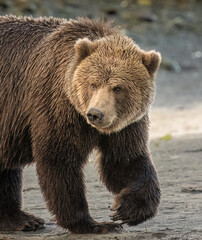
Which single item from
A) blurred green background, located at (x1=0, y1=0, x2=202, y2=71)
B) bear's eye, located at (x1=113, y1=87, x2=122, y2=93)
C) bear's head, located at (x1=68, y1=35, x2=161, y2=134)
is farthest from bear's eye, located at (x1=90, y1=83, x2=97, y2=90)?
blurred green background, located at (x1=0, y1=0, x2=202, y2=71)

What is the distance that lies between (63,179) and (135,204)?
0.68 meters

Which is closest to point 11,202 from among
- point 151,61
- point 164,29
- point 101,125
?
point 101,125

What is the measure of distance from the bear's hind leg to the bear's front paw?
1.20 meters

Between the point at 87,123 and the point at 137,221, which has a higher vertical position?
the point at 87,123

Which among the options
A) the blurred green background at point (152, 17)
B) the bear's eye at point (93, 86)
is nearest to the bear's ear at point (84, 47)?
the bear's eye at point (93, 86)

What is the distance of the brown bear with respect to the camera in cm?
611

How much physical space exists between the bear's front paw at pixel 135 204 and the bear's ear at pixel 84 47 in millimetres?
1262

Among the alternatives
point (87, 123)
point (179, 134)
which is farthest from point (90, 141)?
point (179, 134)

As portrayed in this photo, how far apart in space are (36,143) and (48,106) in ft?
1.15

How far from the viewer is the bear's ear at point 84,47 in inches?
241

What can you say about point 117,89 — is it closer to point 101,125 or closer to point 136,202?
point 101,125

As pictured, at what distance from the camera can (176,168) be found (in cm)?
898

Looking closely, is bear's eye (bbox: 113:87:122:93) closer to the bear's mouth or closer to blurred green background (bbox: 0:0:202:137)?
the bear's mouth

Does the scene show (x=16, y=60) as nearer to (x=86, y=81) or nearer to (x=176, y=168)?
(x=86, y=81)
